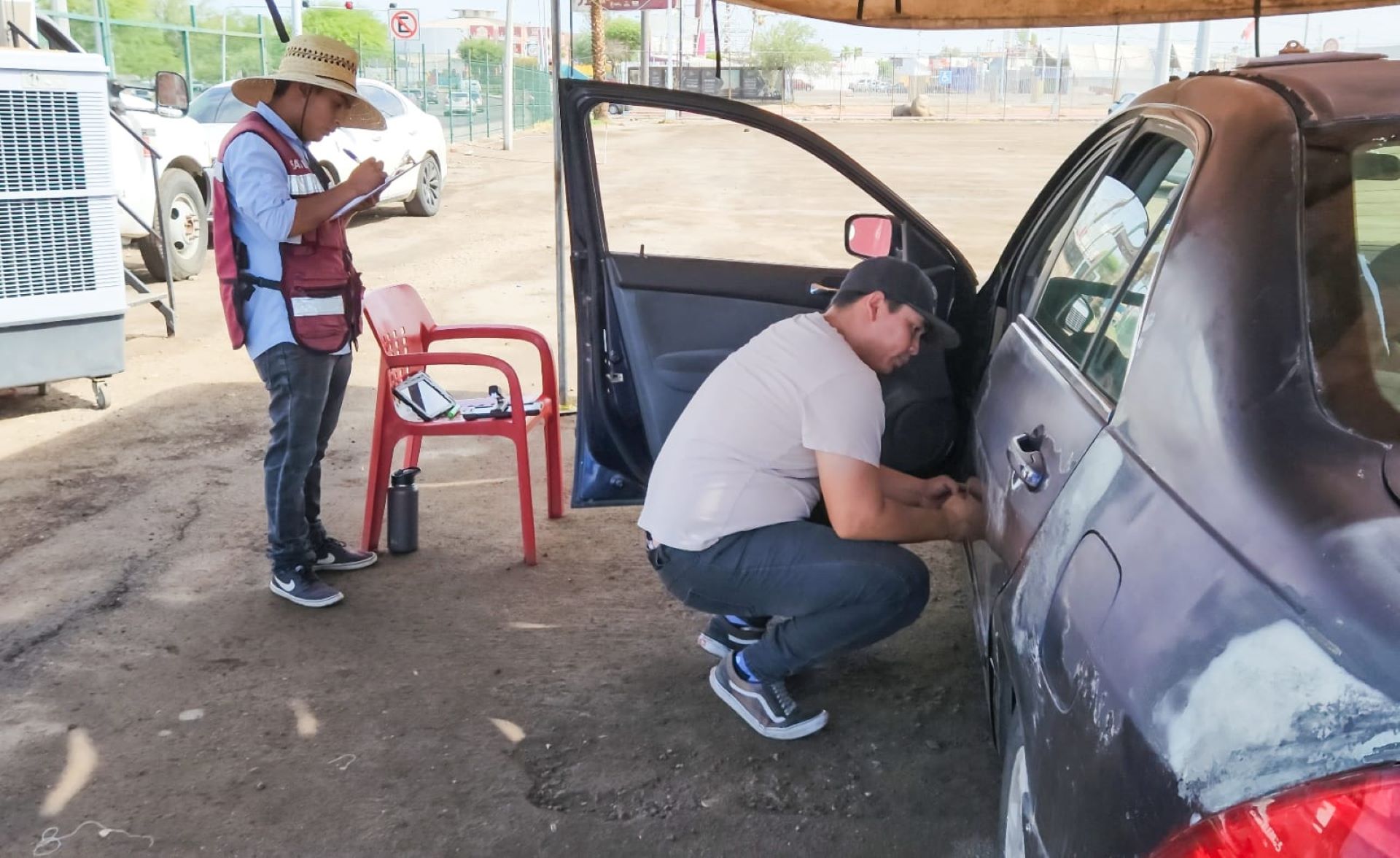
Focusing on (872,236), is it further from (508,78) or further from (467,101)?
(467,101)

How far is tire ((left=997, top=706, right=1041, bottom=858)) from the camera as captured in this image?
6.11 feet

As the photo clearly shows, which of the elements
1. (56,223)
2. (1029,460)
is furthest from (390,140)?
(1029,460)

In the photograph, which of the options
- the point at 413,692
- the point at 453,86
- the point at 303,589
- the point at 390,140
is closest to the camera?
the point at 413,692

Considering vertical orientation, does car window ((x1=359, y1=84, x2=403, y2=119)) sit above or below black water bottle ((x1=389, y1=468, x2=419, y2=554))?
above

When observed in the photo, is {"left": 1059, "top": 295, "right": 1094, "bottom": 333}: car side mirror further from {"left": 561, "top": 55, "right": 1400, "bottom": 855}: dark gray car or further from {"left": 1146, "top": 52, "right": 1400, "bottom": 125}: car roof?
{"left": 1146, "top": 52, "right": 1400, "bottom": 125}: car roof

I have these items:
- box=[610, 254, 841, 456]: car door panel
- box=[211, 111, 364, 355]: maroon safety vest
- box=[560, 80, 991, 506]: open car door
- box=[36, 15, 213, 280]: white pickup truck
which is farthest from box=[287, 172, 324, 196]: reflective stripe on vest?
box=[36, 15, 213, 280]: white pickup truck

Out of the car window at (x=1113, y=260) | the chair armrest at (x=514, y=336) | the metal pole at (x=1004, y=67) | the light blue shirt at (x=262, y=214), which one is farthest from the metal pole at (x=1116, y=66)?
the car window at (x=1113, y=260)

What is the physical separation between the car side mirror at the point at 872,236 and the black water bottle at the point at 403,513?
1842 millimetres

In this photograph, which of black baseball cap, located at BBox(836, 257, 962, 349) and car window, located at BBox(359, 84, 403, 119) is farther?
car window, located at BBox(359, 84, 403, 119)

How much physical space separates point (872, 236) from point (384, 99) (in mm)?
11059

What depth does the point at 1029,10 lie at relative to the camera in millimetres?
5035

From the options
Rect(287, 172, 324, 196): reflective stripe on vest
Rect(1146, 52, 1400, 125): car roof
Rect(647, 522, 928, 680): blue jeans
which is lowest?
Rect(647, 522, 928, 680): blue jeans

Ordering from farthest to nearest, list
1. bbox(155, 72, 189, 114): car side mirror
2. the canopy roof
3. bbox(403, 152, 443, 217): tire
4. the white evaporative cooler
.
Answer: bbox(403, 152, 443, 217): tire < bbox(155, 72, 189, 114): car side mirror < the white evaporative cooler < the canopy roof

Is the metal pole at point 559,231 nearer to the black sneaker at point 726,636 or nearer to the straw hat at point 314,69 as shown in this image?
the straw hat at point 314,69
